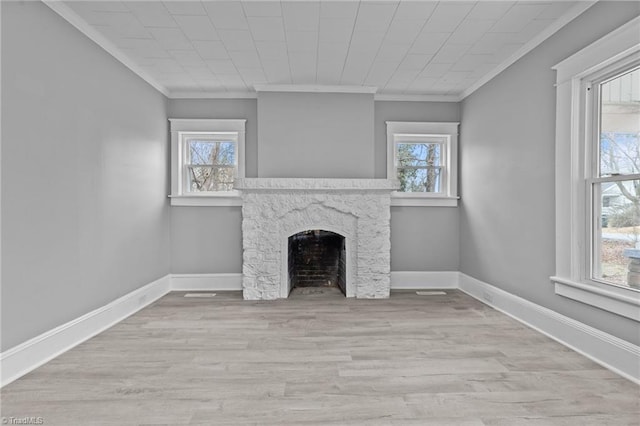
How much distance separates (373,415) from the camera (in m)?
1.76

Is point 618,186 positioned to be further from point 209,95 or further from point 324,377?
point 209,95

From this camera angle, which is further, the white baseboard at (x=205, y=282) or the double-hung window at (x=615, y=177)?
the white baseboard at (x=205, y=282)

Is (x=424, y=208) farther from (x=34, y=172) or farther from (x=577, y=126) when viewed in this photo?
(x=34, y=172)

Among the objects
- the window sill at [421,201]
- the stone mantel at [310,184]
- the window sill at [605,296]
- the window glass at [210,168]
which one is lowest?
the window sill at [605,296]

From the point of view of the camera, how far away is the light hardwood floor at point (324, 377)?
1769 millimetres

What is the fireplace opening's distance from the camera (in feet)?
15.6

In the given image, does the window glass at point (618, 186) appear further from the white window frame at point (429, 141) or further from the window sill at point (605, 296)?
the white window frame at point (429, 141)

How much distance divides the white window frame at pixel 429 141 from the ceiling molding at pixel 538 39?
649mm

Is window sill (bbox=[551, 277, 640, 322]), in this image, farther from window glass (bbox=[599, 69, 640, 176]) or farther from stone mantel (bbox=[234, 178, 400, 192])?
stone mantel (bbox=[234, 178, 400, 192])

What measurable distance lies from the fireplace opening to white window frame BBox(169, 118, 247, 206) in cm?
103

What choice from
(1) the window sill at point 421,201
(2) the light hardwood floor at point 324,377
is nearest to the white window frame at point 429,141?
(1) the window sill at point 421,201

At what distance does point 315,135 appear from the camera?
4.32m

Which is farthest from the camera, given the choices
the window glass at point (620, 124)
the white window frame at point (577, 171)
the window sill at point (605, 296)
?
the white window frame at point (577, 171)

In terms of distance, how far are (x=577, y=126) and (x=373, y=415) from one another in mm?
2471
